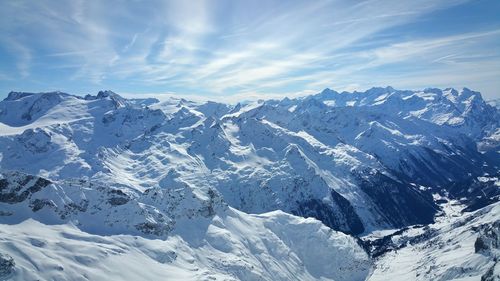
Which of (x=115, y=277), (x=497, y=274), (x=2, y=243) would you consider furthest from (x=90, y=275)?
(x=497, y=274)

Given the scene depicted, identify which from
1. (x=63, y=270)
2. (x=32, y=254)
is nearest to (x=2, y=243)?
(x=32, y=254)

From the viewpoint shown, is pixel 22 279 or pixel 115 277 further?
pixel 115 277

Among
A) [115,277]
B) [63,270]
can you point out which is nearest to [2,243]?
[63,270]

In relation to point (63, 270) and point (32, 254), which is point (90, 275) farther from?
point (32, 254)

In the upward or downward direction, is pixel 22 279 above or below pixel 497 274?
above

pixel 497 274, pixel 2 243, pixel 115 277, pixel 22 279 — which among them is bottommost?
pixel 497 274

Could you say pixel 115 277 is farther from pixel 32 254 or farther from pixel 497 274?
pixel 497 274

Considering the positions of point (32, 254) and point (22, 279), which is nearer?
point (22, 279)

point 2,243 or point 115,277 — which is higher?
point 2,243
